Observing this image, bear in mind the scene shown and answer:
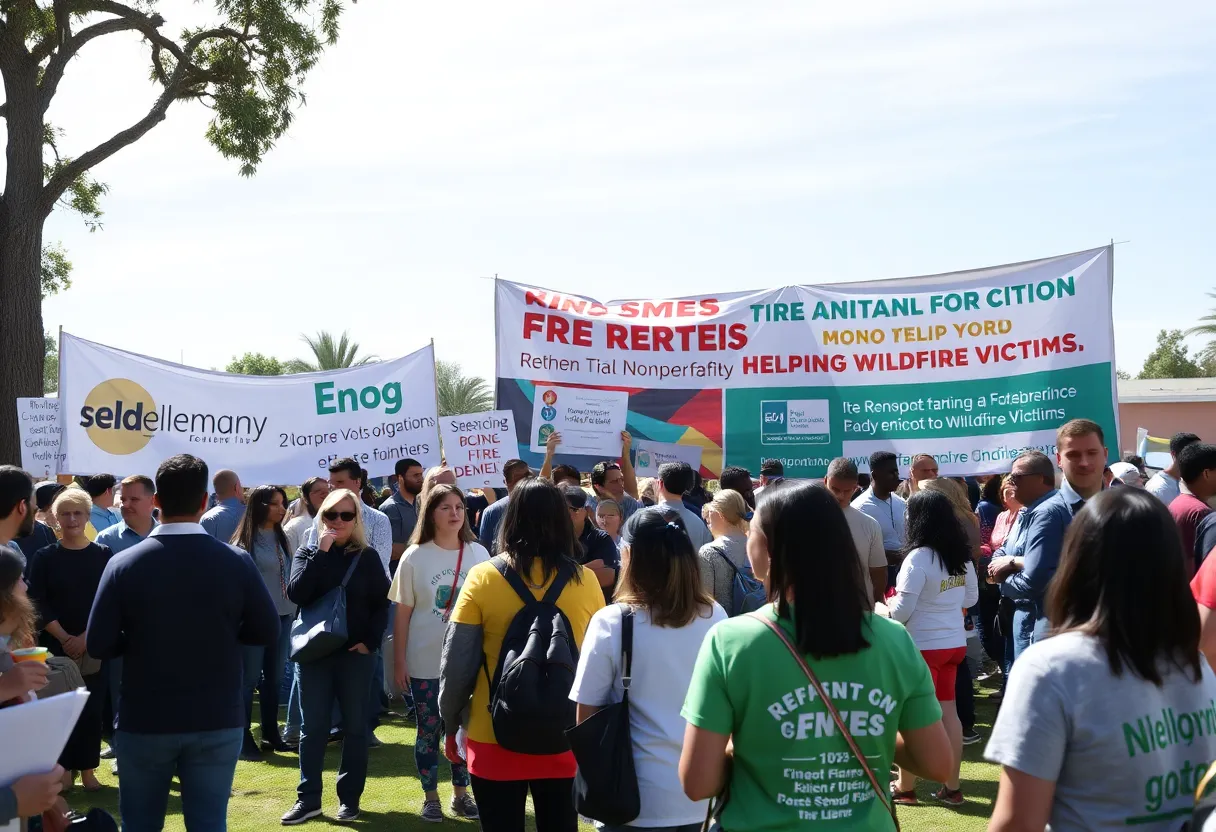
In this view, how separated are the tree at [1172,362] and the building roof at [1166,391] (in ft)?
61.6

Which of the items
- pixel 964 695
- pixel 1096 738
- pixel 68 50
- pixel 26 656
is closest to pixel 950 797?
pixel 964 695

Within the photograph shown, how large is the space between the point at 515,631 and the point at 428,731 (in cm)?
249

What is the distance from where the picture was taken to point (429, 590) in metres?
6.39

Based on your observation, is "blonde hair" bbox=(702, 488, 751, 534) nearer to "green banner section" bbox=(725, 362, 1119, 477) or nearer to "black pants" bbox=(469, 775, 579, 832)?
"black pants" bbox=(469, 775, 579, 832)

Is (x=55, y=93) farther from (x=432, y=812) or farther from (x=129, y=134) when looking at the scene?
(x=432, y=812)

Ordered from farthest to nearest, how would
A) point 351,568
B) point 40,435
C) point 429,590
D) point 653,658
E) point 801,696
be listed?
point 40,435, point 351,568, point 429,590, point 653,658, point 801,696

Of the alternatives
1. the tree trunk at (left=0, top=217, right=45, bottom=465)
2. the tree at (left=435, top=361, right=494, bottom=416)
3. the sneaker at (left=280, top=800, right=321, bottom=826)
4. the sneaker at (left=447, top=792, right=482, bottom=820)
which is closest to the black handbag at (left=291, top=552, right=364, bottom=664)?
the sneaker at (left=280, top=800, right=321, bottom=826)

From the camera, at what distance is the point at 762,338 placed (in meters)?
11.5

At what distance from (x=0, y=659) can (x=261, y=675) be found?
232 inches

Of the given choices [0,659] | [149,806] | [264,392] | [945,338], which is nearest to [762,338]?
[945,338]

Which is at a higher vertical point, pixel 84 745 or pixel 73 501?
pixel 73 501

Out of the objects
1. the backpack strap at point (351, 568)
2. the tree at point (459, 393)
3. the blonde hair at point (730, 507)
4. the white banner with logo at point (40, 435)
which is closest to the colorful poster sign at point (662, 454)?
the blonde hair at point (730, 507)

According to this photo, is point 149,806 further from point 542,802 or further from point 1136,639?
point 1136,639

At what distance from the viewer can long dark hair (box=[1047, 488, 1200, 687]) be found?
7.76 ft
